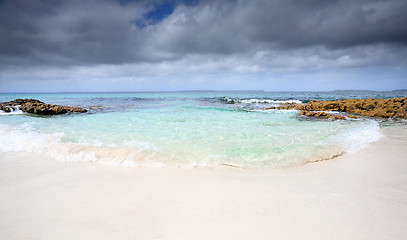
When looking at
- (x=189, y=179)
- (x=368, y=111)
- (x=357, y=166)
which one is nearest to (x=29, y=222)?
(x=189, y=179)

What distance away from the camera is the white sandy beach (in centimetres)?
210

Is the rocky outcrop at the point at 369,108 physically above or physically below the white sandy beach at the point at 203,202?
above

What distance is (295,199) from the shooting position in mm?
2719

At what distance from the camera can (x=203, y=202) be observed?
105 inches

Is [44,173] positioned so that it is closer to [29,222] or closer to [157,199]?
[29,222]

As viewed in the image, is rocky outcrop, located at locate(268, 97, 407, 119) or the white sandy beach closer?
the white sandy beach

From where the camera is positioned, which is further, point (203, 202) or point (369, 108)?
point (369, 108)

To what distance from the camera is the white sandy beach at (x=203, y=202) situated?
210 centimetres

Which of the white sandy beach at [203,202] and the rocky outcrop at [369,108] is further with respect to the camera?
the rocky outcrop at [369,108]

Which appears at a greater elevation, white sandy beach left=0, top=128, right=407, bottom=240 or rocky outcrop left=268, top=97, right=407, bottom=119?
rocky outcrop left=268, top=97, right=407, bottom=119

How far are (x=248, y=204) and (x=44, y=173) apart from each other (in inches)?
153

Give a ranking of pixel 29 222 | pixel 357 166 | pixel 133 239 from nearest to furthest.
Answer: pixel 133 239 → pixel 29 222 → pixel 357 166

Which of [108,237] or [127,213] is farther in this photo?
[127,213]

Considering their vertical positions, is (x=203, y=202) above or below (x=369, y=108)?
below
